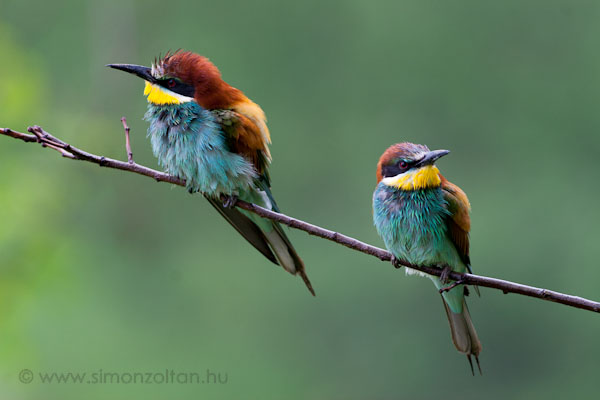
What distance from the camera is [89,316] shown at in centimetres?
1060

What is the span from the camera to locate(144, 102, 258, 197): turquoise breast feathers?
2.62 metres

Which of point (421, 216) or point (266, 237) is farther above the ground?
point (421, 216)

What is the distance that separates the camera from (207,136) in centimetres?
263

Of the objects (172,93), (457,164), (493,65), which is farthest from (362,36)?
(172,93)

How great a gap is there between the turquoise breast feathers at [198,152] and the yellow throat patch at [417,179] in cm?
47

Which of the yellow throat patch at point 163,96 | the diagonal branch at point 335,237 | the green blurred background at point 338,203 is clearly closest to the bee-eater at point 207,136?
the yellow throat patch at point 163,96

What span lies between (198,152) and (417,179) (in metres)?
0.70

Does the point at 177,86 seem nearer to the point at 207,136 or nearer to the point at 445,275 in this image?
the point at 207,136

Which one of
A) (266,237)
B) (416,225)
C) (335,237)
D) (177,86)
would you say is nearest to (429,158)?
(416,225)

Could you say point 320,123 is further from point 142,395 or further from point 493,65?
point 142,395

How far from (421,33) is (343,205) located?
307 centimetres

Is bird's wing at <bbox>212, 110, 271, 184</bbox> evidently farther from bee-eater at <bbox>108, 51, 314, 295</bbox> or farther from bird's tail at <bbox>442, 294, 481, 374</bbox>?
bird's tail at <bbox>442, 294, 481, 374</bbox>

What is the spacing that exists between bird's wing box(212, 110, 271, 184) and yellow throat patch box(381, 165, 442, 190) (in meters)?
0.45

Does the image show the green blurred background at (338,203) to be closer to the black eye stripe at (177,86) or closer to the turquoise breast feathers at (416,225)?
the black eye stripe at (177,86)
